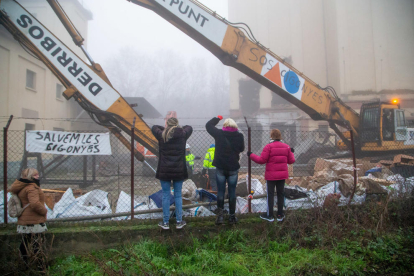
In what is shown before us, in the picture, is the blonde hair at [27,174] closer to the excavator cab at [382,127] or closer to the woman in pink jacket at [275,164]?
the woman in pink jacket at [275,164]

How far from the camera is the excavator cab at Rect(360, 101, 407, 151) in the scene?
9.16 metres

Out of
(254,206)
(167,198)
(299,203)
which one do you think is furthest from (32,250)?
(299,203)

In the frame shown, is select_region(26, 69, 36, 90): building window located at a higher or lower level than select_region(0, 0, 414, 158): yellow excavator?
higher

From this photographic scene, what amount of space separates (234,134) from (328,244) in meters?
2.01

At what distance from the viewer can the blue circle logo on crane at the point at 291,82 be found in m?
7.21

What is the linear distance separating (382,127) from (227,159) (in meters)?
8.39

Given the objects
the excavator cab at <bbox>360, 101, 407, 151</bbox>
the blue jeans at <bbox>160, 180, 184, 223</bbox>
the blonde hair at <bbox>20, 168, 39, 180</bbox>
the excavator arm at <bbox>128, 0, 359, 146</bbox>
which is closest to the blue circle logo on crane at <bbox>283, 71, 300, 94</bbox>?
the excavator arm at <bbox>128, 0, 359, 146</bbox>

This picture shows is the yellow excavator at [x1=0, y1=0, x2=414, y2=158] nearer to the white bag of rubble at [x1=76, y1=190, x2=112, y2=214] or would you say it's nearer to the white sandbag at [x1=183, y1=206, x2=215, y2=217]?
the white bag of rubble at [x1=76, y1=190, x2=112, y2=214]

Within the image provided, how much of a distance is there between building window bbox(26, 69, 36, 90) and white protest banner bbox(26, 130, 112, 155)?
41.7ft

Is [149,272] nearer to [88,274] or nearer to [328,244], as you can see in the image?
[88,274]

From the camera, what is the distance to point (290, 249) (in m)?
3.40

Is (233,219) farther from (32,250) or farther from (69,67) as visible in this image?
(69,67)

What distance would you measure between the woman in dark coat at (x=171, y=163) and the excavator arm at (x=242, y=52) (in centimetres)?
363

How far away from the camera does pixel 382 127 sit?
9195 mm
